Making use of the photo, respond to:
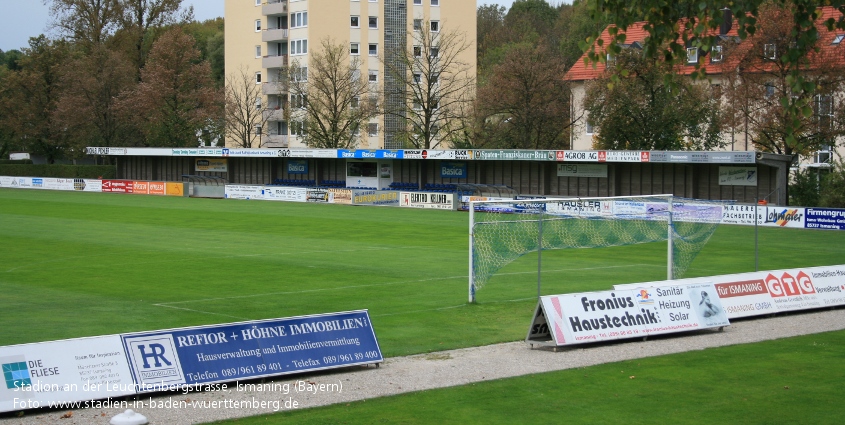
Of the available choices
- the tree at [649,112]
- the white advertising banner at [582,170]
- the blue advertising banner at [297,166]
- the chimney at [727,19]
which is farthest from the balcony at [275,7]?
the chimney at [727,19]

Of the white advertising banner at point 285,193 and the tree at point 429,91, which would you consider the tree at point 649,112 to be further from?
the white advertising banner at point 285,193

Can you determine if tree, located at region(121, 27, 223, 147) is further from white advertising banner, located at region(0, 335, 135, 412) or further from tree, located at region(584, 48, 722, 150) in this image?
white advertising banner, located at region(0, 335, 135, 412)

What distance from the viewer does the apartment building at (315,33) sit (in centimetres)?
8338

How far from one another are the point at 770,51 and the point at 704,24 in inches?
1675

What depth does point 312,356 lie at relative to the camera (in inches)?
508

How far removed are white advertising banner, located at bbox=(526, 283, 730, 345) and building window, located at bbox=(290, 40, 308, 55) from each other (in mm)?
70462

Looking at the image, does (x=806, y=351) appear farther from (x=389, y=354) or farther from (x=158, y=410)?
(x=158, y=410)

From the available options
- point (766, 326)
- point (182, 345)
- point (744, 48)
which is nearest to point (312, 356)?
point (182, 345)

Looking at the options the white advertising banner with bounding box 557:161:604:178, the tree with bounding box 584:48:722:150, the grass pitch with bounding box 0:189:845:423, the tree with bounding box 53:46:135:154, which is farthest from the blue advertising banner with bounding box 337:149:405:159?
the tree with bounding box 53:46:135:154

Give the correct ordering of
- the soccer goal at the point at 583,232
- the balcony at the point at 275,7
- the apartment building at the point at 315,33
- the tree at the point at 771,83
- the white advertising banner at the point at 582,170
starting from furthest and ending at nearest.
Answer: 1. the balcony at the point at 275,7
2. the apartment building at the point at 315,33
3. the white advertising banner at the point at 582,170
4. the tree at the point at 771,83
5. the soccer goal at the point at 583,232

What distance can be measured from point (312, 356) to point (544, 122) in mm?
53667

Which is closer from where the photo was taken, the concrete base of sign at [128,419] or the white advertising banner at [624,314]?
the concrete base of sign at [128,419]

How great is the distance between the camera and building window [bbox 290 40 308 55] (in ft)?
274

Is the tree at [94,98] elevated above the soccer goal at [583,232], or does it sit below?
above
